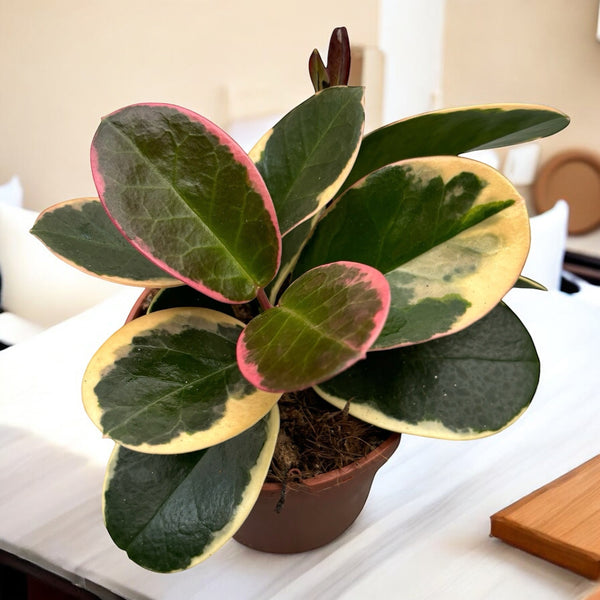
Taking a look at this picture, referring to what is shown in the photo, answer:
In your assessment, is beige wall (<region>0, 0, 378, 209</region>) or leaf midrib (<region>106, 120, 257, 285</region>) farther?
beige wall (<region>0, 0, 378, 209</region>)

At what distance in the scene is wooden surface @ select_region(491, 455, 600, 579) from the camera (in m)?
0.50

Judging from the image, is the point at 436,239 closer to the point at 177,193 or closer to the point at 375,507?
the point at 177,193

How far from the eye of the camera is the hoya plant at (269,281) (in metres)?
0.41

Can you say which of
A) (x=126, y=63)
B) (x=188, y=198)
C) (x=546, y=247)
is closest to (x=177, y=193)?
(x=188, y=198)

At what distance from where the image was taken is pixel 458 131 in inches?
18.6

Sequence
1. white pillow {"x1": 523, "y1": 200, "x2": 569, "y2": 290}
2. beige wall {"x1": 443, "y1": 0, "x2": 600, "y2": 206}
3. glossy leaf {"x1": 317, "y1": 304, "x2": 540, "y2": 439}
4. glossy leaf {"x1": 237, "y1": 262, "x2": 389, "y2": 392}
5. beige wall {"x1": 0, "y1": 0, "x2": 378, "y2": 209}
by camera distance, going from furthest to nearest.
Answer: beige wall {"x1": 443, "y1": 0, "x2": 600, "y2": 206}, beige wall {"x1": 0, "y1": 0, "x2": 378, "y2": 209}, white pillow {"x1": 523, "y1": 200, "x2": 569, "y2": 290}, glossy leaf {"x1": 317, "y1": 304, "x2": 540, "y2": 439}, glossy leaf {"x1": 237, "y1": 262, "x2": 389, "y2": 392}

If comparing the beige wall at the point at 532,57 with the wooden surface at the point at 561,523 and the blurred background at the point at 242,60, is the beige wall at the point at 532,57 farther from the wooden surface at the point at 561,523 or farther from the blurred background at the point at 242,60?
the wooden surface at the point at 561,523

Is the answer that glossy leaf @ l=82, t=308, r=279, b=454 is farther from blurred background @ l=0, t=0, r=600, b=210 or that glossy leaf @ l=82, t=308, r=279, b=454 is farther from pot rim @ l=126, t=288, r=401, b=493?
blurred background @ l=0, t=0, r=600, b=210

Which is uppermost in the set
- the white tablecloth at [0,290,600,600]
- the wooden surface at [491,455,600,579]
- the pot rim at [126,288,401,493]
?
the pot rim at [126,288,401,493]

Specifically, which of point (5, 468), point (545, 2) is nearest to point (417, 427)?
point (5, 468)

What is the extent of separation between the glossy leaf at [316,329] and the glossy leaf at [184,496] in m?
0.08

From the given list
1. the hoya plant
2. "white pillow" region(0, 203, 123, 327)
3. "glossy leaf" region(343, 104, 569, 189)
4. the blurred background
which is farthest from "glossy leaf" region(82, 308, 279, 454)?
the blurred background

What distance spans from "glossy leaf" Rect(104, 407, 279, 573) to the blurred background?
2148mm

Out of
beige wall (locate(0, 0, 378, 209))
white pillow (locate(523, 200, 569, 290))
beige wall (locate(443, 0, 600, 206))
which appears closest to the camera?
white pillow (locate(523, 200, 569, 290))
